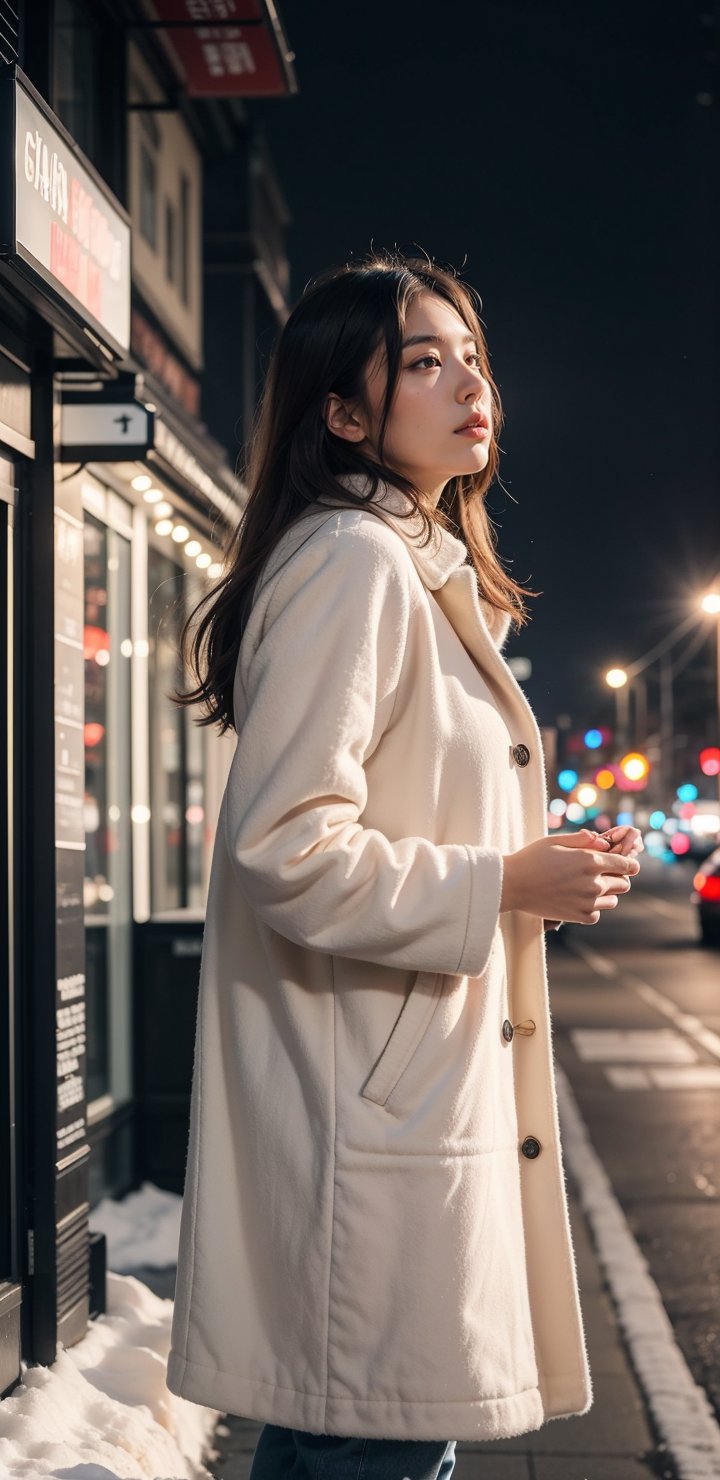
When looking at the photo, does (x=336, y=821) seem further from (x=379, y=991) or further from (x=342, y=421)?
(x=342, y=421)

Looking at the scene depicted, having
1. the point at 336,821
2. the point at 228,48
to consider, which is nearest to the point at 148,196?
the point at 228,48

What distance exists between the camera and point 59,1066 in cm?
474

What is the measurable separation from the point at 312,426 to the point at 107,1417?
2.69 m

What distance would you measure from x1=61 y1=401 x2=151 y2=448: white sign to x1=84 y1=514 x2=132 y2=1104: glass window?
240cm

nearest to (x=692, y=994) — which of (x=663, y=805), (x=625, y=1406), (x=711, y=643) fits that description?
(x=625, y=1406)

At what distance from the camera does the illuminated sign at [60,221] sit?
13.1ft

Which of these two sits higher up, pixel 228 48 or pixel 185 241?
pixel 185 241

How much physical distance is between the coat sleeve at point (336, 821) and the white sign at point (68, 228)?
2.33 m

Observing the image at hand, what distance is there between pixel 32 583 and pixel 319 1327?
121 inches

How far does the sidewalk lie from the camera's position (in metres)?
4.45

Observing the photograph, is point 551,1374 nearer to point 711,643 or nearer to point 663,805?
point 663,805

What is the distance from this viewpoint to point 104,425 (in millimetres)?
5121

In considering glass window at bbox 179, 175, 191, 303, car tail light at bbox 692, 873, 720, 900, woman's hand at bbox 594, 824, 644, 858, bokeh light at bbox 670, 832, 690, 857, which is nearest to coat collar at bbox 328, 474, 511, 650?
woman's hand at bbox 594, 824, 644, 858

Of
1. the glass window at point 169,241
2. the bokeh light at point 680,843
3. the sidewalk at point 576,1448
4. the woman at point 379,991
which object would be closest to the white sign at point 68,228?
the woman at point 379,991
